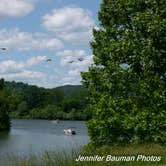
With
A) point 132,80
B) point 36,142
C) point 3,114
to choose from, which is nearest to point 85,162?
point 132,80

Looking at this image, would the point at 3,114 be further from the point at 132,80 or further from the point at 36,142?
the point at 132,80

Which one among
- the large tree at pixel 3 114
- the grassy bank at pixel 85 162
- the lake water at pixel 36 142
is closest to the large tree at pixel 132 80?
the lake water at pixel 36 142

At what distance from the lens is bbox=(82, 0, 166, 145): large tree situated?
22.4 metres

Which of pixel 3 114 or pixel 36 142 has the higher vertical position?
pixel 3 114

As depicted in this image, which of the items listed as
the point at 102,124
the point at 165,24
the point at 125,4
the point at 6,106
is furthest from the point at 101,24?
the point at 6,106

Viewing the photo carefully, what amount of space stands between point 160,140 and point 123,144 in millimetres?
1656

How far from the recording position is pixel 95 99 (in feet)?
77.8

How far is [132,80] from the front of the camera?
76.0 feet

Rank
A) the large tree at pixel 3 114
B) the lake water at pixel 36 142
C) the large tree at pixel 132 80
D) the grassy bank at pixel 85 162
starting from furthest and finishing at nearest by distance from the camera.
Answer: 1. the large tree at pixel 3 114
2. the lake water at pixel 36 142
3. the large tree at pixel 132 80
4. the grassy bank at pixel 85 162

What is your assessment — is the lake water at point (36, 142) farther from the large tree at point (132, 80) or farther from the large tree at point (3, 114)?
the large tree at point (3, 114)

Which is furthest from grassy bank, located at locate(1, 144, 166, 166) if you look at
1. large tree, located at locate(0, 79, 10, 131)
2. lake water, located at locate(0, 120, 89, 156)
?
large tree, located at locate(0, 79, 10, 131)

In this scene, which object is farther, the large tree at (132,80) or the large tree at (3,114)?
the large tree at (3,114)

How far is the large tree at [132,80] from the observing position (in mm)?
22422

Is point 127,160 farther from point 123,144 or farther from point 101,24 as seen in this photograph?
point 101,24
